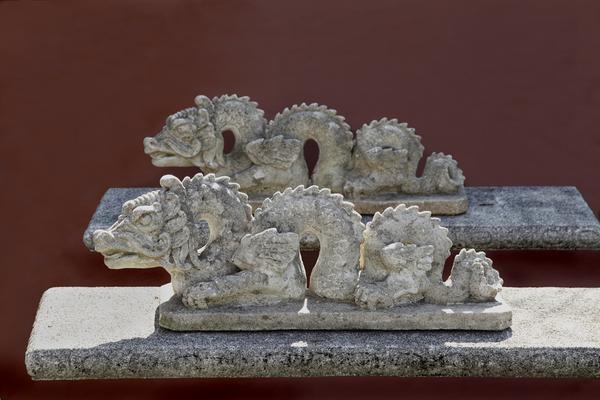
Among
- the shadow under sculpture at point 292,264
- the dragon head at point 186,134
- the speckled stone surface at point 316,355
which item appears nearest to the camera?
the speckled stone surface at point 316,355

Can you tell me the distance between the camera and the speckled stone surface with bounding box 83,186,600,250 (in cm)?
991

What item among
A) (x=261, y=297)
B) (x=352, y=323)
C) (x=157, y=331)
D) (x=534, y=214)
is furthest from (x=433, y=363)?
(x=534, y=214)

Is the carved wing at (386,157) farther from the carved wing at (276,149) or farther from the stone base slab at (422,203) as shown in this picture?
the carved wing at (276,149)

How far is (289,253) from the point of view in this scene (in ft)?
26.7

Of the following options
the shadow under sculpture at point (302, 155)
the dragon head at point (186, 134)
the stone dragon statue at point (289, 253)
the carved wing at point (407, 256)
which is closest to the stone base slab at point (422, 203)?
the shadow under sculpture at point (302, 155)

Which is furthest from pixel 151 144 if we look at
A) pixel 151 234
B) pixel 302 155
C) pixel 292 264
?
pixel 292 264

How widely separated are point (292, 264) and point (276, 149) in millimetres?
2142

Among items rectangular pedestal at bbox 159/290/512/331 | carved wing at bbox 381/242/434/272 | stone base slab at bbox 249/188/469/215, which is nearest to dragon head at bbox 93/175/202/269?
rectangular pedestal at bbox 159/290/512/331

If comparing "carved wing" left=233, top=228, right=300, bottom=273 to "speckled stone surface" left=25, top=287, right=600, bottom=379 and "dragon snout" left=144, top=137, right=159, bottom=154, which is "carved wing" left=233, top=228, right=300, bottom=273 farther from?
"dragon snout" left=144, top=137, right=159, bottom=154

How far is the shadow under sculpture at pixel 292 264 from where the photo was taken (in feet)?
26.5

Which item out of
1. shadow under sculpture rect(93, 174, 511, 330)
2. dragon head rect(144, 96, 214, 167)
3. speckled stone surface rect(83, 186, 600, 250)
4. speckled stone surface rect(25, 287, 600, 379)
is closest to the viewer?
speckled stone surface rect(25, 287, 600, 379)

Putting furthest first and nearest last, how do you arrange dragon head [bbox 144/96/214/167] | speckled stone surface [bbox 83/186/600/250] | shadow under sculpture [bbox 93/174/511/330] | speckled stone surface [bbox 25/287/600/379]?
dragon head [bbox 144/96/214/167] < speckled stone surface [bbox 83/186/600/250] < shadow under sculpture [bbox 93/174/511/330] < speckled stone surface [bbox 25/287/600/379]

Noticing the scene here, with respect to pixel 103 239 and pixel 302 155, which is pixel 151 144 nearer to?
pixel 302 155

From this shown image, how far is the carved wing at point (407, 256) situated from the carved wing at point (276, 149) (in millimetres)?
2211
